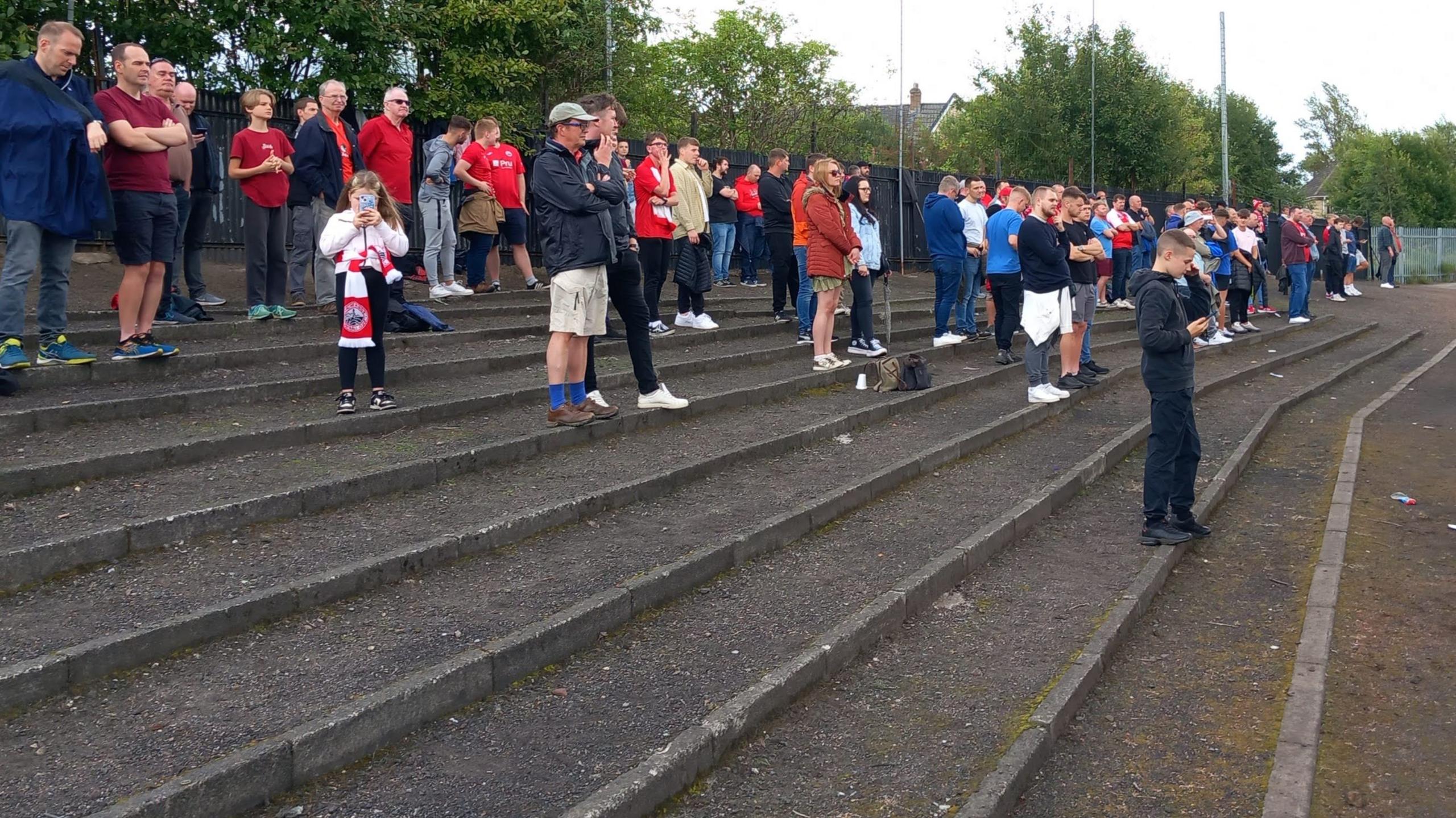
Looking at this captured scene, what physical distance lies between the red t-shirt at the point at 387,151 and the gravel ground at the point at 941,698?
22.8ft

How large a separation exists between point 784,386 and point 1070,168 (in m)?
23.7

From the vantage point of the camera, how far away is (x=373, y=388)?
26.2 ft

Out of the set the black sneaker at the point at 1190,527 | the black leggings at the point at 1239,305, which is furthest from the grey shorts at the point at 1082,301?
the black leggings at the point at 1239,305

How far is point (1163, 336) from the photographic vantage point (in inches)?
284

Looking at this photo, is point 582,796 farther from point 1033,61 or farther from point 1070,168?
point 1033,61

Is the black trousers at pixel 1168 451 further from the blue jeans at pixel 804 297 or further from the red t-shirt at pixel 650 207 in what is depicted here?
the red t-shirt at pixel 650 207

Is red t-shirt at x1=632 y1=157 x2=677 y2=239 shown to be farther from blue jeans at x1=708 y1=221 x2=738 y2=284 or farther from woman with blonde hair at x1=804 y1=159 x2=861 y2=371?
blue jeans at x1=708 y1=221 x2=738 y2=284

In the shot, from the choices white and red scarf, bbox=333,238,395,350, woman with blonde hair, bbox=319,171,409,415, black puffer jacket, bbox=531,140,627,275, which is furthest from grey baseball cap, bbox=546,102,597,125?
white and red scarf, bbox=333,238,395,350

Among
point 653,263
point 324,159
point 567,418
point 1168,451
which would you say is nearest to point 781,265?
point 653,263

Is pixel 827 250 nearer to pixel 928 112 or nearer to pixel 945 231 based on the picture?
pixel 945 231

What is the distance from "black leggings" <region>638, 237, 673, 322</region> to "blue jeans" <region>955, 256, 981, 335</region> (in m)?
3.66

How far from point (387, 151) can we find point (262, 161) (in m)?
1.44

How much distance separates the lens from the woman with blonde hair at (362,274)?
7.73m

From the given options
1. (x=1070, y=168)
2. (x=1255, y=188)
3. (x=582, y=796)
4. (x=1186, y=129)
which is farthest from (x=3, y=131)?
(x=1255, y=188)
